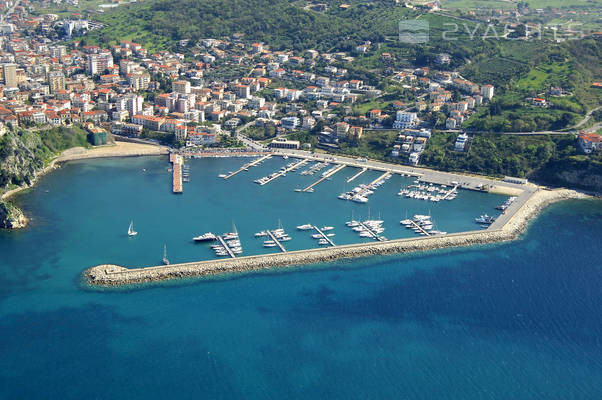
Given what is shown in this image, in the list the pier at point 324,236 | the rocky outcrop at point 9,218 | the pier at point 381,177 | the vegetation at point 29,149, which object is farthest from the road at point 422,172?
the rocky outcrop at point 9,218

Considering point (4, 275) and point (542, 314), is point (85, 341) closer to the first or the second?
point (4, 275)

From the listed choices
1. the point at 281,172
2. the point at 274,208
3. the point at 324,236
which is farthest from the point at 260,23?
the point at 324,236

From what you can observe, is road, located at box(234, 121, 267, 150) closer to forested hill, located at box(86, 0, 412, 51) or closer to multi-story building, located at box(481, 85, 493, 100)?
multi-story building, located at box(481, 85, 493, 100)

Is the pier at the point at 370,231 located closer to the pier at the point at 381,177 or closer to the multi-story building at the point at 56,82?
the pier at the point at 381,177

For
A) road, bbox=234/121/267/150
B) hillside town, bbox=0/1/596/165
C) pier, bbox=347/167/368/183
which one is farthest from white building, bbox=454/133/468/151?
road, bbox=234/121/267/150

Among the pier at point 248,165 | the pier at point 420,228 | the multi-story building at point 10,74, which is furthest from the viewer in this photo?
the multi-story building at point 10,74
